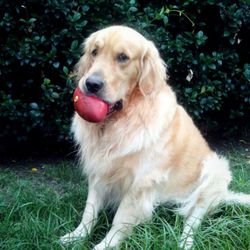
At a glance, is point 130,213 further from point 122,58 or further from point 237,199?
point 122,58

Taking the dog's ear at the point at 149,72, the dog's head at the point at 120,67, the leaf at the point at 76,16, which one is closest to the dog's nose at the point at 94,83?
the dog's head at the point at 120,67

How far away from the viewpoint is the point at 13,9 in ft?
14.5

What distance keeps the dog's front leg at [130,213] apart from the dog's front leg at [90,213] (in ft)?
0.54

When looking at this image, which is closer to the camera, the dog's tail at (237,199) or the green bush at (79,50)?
the dog's tail at (237,199)

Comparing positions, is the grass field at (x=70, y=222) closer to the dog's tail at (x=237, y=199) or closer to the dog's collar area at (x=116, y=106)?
the dog's tail at (x=237, y=199)

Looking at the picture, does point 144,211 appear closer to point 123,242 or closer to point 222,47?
point 123,242

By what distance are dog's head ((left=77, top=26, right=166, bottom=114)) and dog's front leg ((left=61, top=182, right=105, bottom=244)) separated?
0.81 m

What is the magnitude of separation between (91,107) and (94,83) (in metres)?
0.17

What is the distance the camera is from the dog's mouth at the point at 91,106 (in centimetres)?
337

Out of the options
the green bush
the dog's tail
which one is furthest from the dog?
the green bush

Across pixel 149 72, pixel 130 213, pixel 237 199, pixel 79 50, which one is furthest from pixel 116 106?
pixel 237 199

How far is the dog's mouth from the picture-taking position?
11.1 ft

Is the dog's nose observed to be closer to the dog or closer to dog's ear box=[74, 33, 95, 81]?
the dog

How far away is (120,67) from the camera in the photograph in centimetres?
344
